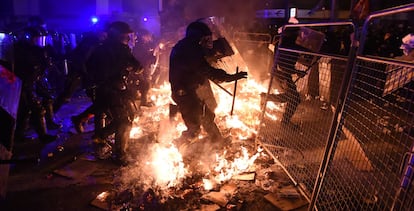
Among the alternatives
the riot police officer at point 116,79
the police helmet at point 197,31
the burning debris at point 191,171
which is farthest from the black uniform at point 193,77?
the riot police officer at point 116,79

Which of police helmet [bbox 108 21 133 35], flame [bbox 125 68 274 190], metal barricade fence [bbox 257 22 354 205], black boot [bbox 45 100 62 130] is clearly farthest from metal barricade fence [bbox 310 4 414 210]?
black boot [bbox 45 100 62 130]

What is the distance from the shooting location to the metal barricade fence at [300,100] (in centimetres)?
502

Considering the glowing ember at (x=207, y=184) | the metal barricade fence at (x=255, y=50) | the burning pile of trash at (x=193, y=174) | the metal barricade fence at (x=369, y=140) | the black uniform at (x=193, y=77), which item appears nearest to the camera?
the metal barricade fence at (x=369, y=140)

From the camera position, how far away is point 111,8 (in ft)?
95.9

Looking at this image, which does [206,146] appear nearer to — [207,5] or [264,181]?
[264,181]

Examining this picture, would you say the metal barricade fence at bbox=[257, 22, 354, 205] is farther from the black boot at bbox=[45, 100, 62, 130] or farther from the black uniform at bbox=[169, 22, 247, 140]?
the black boot at bbox=[45, 100, 62, 130]

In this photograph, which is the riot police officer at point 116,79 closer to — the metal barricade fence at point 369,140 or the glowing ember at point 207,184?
the glowing ember at point 207,184

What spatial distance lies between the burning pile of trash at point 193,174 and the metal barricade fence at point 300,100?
0.29m

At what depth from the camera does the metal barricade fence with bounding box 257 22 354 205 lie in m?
5.02

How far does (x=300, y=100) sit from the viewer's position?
6.44m

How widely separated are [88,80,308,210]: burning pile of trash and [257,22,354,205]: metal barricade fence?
0.29m

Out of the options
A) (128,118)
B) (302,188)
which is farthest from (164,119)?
(302,188)

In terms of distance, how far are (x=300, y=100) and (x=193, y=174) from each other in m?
2.76

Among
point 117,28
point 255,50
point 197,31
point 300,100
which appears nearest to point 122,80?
point 117,28
